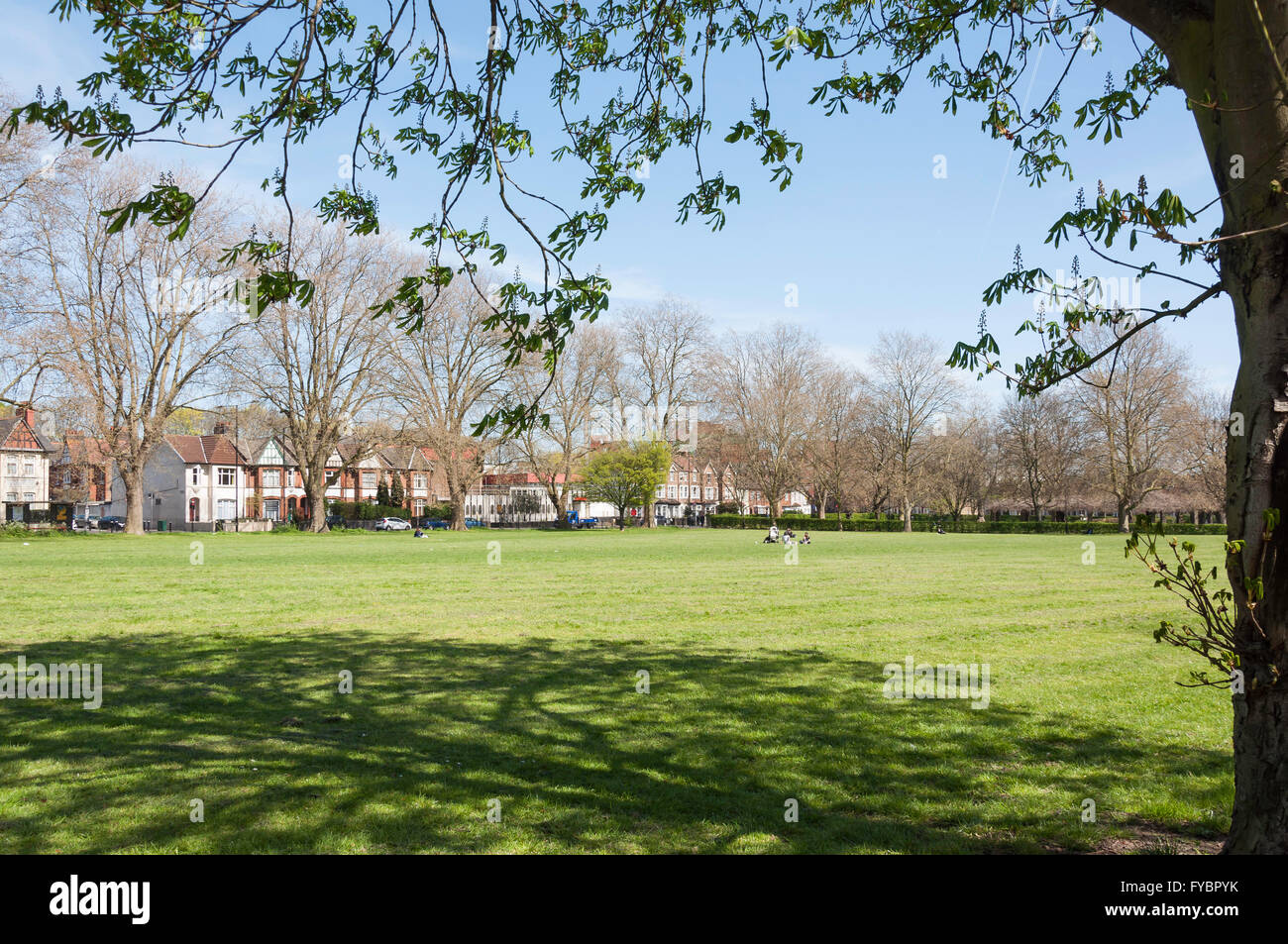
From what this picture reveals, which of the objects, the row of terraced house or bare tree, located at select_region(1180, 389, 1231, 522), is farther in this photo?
the row of terraced house

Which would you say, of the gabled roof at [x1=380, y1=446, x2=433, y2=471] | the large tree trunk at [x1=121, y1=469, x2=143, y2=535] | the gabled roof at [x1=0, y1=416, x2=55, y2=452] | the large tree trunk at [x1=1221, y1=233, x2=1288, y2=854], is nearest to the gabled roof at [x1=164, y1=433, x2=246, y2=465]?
the gabled roof at [x1=0, y1=416, x2=55, y2=452]

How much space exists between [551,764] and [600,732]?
40.0 inches

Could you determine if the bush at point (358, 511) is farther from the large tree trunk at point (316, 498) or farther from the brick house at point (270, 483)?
the large tree trunk at point (316, 498)

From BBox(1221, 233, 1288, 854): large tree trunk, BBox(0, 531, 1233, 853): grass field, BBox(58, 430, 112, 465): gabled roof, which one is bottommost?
BBox(0, 531, 1233, 853): grass field

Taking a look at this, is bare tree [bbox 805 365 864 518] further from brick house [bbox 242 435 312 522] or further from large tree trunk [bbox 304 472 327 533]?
brick house [bbox 242 435 312 522]

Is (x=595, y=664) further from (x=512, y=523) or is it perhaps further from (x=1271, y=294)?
(x=512, y=523)

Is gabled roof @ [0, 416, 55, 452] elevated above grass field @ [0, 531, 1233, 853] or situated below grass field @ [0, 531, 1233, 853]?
above

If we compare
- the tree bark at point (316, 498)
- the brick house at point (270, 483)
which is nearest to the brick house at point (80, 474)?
the tree bark at point (316, 498)

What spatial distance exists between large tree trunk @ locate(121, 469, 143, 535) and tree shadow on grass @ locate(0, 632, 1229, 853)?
46.8 metres

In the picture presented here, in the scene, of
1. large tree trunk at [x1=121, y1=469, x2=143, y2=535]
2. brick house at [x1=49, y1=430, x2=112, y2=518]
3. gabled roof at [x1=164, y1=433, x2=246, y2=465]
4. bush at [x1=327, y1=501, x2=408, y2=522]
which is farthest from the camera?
bush at [x1=327, y1=501, x2=408, y2=522]

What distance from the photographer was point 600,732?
757cm

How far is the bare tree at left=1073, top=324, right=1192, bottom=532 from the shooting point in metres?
58.9

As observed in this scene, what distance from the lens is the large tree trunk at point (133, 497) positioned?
50.6 meters
